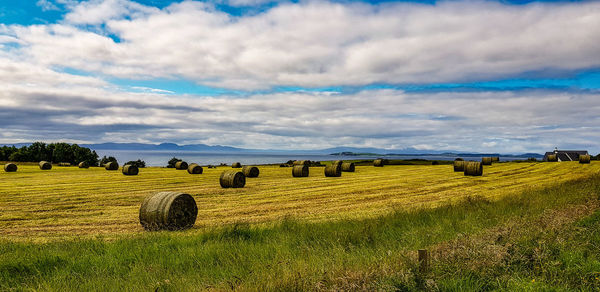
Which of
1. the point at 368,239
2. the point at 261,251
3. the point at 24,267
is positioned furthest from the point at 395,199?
the point at 24,267

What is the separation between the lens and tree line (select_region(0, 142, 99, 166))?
253 feet

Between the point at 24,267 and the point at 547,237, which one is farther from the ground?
the point at 547,237

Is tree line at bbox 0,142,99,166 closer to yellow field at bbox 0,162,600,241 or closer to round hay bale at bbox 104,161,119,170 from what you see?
round hay bale at bbox 104,161,119,170

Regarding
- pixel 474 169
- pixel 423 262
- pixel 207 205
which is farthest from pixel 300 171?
pixel 423 262

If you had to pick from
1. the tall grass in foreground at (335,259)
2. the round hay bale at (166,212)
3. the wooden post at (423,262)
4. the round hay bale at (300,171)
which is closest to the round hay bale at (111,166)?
the round hay bale at (300,171)

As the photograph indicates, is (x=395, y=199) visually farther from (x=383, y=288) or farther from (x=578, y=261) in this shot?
(x=383, y=288)

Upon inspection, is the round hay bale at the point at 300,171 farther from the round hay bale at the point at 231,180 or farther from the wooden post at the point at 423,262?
the wooden post at the point at 423,262

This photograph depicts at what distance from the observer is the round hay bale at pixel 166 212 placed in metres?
12.9

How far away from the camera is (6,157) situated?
241ft

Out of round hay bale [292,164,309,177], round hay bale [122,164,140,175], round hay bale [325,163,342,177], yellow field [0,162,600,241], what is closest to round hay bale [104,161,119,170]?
round hay bale [122,164,140,175]

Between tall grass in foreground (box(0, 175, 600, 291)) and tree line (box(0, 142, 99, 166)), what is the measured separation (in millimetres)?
78368

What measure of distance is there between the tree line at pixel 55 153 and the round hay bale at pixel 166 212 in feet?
241

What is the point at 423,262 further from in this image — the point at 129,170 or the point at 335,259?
the point at 129,170

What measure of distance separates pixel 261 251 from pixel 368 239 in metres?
2.58
